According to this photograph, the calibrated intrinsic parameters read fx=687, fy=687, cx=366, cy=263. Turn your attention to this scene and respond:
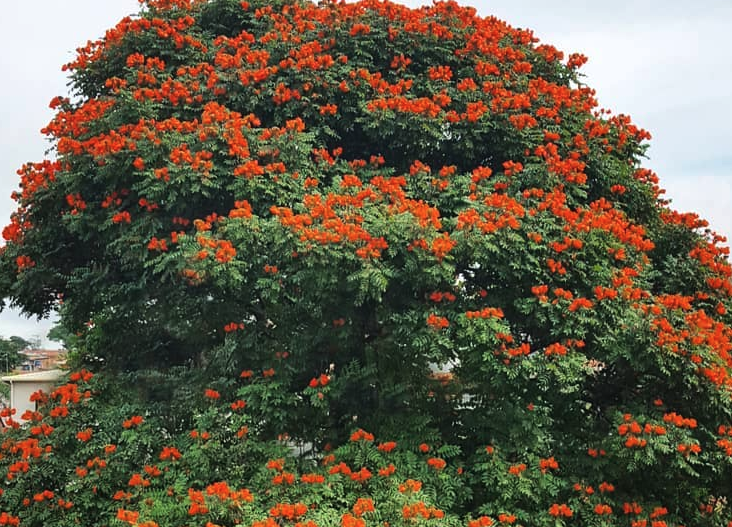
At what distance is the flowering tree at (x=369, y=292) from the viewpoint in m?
5.47

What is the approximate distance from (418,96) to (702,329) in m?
3.55

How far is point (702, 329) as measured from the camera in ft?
19.1

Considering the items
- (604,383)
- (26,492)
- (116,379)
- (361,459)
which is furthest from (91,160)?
(604,383)

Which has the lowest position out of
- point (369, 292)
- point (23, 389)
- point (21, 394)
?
point (21, 394)

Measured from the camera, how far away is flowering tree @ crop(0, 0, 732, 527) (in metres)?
5.47

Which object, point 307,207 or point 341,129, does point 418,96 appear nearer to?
point 341,129

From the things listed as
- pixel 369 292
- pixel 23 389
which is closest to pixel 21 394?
pixel 23 389

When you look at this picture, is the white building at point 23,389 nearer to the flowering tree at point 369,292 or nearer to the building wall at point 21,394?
the building wall at point 21,394

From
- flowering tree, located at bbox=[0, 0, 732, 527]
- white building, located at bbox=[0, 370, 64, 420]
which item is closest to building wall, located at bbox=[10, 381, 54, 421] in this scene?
white building, located at bbox=[0, 370, 64, 420]

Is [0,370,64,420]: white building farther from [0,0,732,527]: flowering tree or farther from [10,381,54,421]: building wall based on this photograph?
[0,0,732,527]: flowering tree

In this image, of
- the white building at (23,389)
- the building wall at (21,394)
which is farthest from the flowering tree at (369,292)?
the building wall at (21,394)

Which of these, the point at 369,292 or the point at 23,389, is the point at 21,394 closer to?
the point at 23,389

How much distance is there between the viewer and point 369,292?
221 inches

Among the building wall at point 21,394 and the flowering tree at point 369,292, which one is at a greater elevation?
the flowering tree at point 369,292
